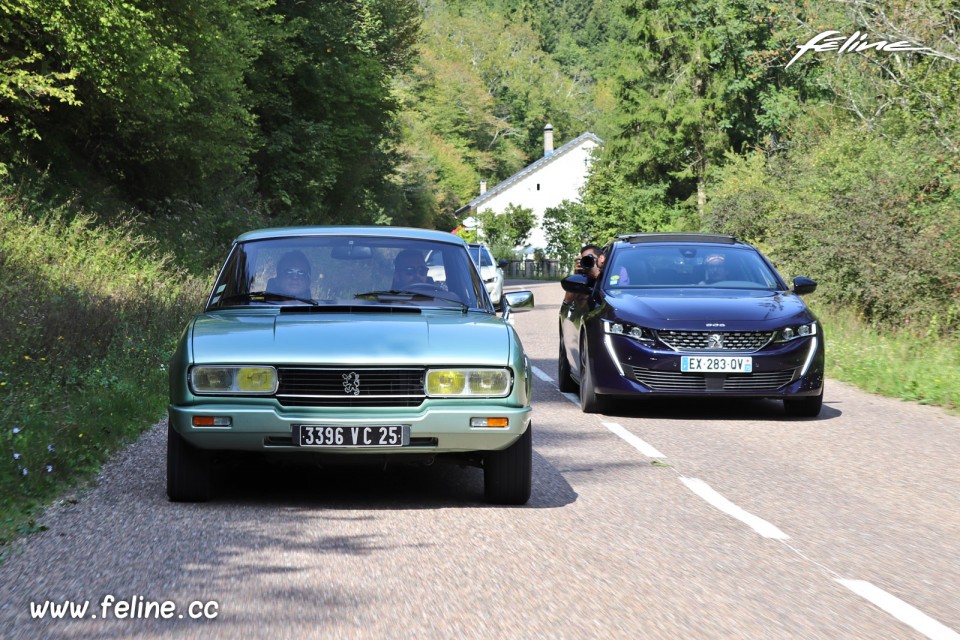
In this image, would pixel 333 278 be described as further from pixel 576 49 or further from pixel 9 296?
pixel 576 49

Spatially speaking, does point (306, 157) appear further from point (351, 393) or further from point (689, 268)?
point (351, 393)

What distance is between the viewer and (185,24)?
24.3 meters

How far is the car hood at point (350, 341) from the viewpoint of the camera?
21.0ft

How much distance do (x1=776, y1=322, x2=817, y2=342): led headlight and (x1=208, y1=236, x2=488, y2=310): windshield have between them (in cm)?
414

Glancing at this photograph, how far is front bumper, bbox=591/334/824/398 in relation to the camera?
427 inches

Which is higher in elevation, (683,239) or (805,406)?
(683,239)

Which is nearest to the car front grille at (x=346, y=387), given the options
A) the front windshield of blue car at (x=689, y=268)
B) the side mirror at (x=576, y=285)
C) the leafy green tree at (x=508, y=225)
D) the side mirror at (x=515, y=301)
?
the side mirror at (x=515, y=301)

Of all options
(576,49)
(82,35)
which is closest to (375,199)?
(82,35)

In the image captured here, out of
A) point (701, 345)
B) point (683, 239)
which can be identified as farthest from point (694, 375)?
Answer: point (683, 239)

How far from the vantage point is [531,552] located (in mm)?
5727

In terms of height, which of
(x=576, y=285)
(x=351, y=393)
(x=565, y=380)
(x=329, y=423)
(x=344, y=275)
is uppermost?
(x=344, y=275)

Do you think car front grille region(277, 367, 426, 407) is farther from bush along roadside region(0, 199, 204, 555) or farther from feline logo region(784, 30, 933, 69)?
feline logo region(784, 30, 933, 69)

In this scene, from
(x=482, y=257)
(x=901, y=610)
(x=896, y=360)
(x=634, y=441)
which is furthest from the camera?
(x=482, y=257)

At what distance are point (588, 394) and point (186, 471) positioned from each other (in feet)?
17.4
